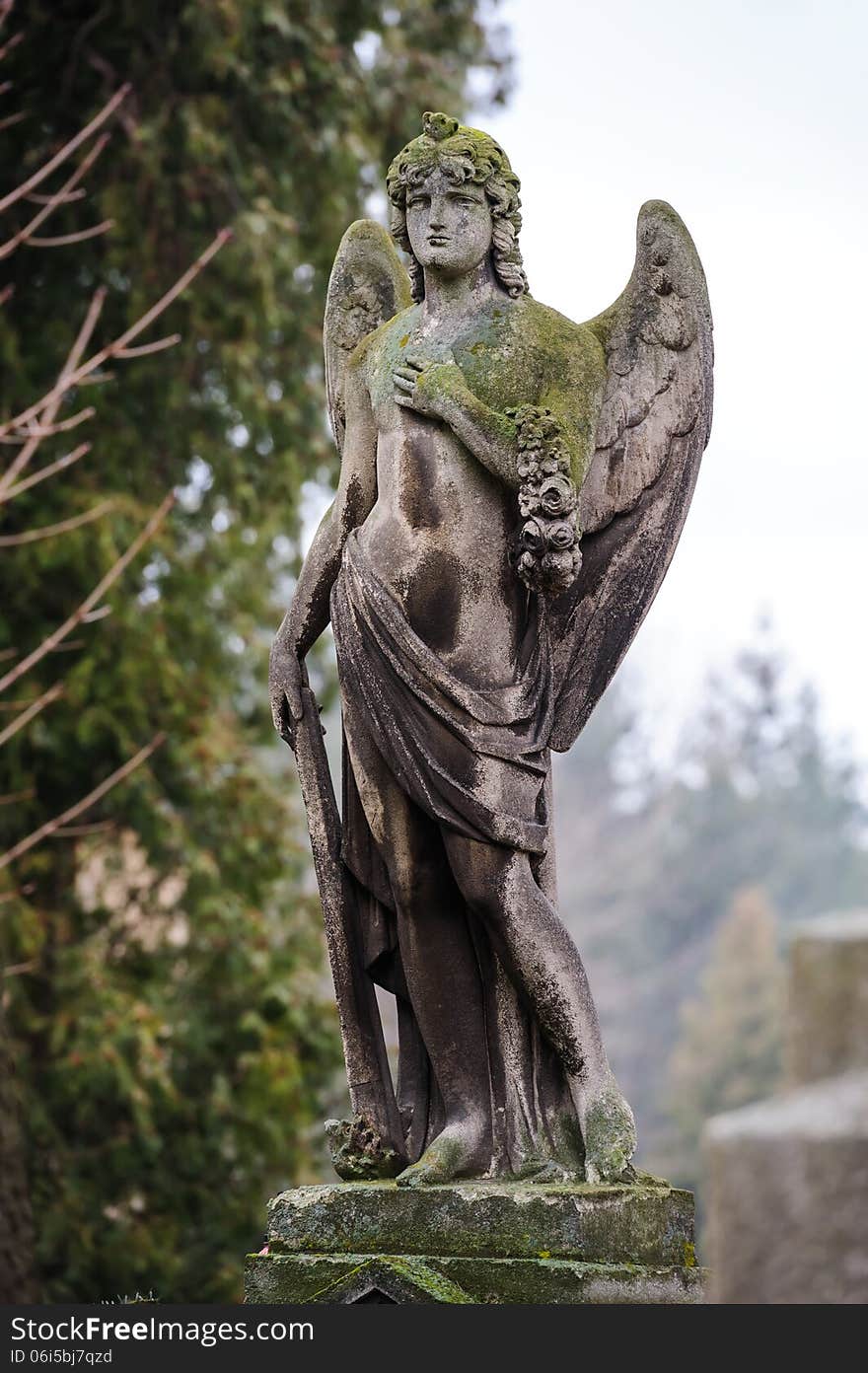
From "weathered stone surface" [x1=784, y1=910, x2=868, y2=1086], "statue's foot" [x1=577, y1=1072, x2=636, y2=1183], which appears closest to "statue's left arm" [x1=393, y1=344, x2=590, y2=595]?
"statue's foot" [x1=577, y1=1072, x2=636, y2=1183]

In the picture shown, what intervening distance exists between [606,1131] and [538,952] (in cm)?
44

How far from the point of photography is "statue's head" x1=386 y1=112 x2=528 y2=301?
4957 mm

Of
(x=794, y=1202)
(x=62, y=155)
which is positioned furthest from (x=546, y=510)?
(x=62, y=155)

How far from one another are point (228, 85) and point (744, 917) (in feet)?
102

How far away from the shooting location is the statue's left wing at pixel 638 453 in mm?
4961

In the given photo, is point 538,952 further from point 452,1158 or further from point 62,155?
point 62,155

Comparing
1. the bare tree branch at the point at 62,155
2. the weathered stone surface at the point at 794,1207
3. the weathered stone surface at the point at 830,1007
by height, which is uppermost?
the bare tree branch at the point at 62,155

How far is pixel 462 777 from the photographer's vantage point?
4684 millimetres

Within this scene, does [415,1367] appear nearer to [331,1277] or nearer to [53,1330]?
[331,1277]

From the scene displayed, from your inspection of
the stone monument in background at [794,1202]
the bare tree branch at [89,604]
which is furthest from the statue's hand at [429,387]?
the stone monument in background at [794,1202]

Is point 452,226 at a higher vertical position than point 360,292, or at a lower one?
lower

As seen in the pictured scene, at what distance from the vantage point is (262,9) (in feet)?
36.7

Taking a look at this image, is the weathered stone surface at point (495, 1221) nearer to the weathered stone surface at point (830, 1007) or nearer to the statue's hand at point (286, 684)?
the statue's hand at point (286, 684)

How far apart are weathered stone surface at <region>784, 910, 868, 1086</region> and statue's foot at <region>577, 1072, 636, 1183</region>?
3.22 meters
